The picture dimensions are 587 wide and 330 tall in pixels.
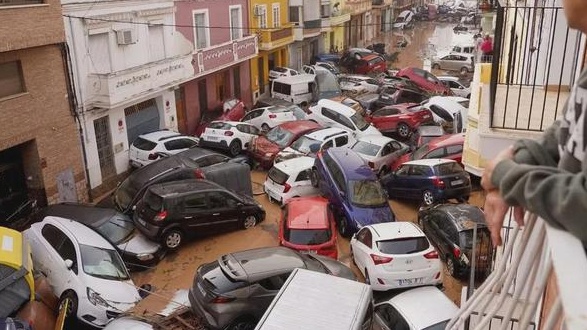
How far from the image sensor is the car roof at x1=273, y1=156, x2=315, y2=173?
1628cm

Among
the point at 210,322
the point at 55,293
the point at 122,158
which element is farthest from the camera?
the point at 122,158

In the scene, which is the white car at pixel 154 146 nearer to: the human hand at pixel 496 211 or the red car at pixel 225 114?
the red car at pixel 225 114

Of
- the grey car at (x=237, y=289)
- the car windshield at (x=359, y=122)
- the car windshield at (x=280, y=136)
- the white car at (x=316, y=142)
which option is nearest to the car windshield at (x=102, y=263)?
the grey car at (x=237, y=289)

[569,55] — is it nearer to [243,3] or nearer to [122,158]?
[122,158]

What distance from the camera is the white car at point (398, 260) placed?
11102 mm

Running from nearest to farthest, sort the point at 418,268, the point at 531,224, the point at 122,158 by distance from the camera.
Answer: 1. the point at 531,224
2. the point at 418,268
3. the point at 122,158

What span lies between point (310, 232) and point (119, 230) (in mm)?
4344

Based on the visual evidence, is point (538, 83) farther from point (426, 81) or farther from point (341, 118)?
point (426, 81)

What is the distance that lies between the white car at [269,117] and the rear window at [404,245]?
11.4m

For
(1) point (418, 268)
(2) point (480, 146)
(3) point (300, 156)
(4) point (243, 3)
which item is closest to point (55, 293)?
(1) point (418, 268)

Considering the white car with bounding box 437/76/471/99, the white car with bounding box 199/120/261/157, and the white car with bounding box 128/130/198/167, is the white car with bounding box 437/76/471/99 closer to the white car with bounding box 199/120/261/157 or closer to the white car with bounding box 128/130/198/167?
the white car with bounding box 199/120/261/157

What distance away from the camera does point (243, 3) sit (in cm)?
2744

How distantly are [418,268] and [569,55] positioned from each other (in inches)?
198

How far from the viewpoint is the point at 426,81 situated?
1188 inches
